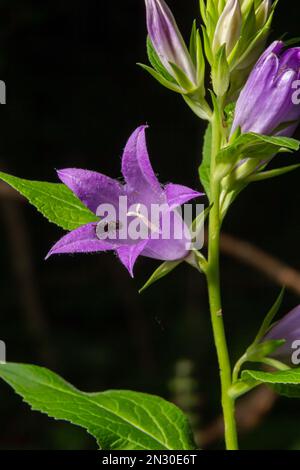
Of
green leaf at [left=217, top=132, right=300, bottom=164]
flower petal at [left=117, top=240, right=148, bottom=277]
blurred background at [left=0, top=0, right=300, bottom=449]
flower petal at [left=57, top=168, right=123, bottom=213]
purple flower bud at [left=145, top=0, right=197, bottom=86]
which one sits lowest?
blurred background at [left=0, top=0, right=300, bottom=449]

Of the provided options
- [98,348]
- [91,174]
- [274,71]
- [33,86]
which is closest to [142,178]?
[91,174]

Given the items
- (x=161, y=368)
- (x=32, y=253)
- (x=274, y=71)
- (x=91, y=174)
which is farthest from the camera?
(x=32, y=253)

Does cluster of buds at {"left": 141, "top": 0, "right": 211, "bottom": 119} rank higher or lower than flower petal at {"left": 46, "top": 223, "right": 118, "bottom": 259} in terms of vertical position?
higher

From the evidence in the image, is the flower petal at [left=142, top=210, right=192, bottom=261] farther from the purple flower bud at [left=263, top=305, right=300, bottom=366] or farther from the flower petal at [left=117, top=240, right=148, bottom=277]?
the purple flower bud at [left=263, top=305, right=300, bottom=366]

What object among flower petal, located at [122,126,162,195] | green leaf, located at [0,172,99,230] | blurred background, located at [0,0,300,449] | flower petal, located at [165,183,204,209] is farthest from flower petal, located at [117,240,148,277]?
blurred background, located at [0,0,300,449]

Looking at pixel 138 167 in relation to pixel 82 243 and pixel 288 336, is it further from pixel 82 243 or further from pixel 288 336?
pixel 288 336

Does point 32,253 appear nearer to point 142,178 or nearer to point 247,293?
point 247,293
